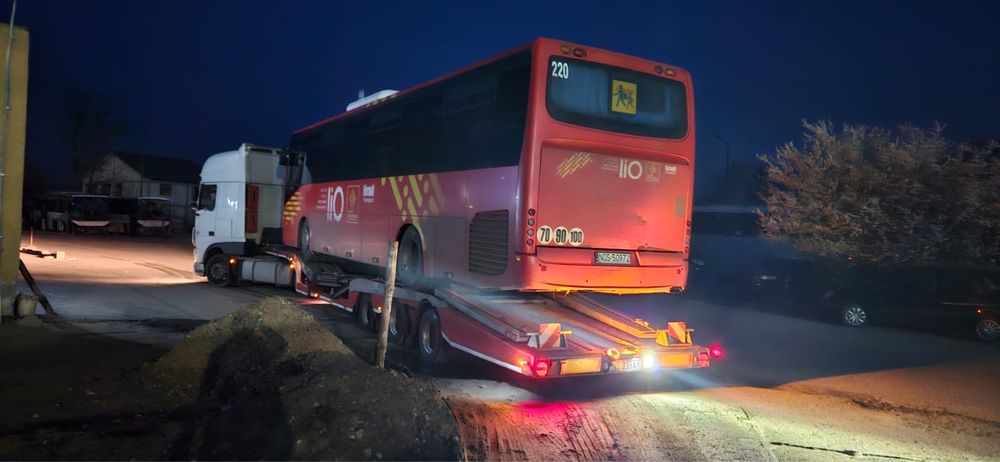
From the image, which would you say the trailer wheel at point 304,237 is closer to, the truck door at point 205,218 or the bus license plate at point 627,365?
the truck door at point 205,218

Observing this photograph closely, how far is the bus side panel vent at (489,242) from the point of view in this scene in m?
8.76

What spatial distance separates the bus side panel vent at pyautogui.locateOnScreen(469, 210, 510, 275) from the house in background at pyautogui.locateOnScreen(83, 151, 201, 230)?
5377 cm

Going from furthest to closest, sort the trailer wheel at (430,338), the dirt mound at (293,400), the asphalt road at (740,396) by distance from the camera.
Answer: the trailer wheel at (430,338) < the asphalt road at (740,396) < the dirt mound at (293,400)

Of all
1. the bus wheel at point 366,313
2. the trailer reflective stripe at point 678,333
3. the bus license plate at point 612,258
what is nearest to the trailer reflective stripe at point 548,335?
the bus license plate at point 612,258

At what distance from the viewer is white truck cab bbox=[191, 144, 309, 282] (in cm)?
1755

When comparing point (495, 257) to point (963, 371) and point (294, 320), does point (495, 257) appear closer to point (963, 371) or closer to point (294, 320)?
point (294, 320)

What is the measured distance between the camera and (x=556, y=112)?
8.54 metres

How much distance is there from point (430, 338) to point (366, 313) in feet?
9.38

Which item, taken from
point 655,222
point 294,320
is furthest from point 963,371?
point 294,320

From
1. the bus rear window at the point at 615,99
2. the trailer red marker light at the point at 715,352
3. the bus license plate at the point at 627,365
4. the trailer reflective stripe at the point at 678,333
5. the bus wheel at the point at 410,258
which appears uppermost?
the bus rear window at the point at 615,99

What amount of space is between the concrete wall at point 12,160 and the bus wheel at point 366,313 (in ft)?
17.1

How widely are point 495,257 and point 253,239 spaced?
11233 mm

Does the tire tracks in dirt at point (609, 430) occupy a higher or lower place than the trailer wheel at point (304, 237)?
lower

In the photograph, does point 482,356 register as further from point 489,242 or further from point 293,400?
point 293,400
